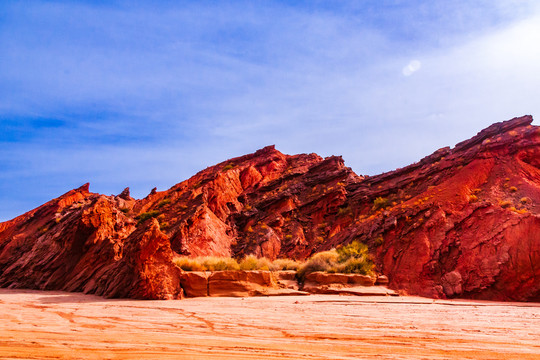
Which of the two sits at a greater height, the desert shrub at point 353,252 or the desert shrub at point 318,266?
the desert shrub at point 353,252

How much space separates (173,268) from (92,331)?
350 inches

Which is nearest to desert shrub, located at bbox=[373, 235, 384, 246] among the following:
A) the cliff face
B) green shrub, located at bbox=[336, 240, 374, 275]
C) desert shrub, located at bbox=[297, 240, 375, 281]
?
the cliff face

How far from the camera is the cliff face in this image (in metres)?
16.7

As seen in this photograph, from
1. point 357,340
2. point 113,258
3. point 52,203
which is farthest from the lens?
point 52,203

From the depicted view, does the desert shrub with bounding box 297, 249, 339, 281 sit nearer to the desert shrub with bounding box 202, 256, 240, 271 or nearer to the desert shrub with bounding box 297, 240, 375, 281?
the desert shrub with bounding box 297, 240, 375, 281

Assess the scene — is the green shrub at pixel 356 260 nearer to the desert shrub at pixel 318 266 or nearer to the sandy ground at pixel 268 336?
the desert shrub at pixel 318 266

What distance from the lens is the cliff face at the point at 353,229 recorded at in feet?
54.8

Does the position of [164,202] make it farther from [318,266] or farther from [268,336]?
[268,336]

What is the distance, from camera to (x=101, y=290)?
15914mm

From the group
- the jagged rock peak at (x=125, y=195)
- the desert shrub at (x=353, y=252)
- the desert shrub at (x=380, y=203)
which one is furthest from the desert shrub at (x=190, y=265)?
the jagged rock peak at (x=125, y=195)

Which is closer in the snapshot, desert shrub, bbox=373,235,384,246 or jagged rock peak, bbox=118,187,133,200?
desert shrub, bbox=373,235,384,246

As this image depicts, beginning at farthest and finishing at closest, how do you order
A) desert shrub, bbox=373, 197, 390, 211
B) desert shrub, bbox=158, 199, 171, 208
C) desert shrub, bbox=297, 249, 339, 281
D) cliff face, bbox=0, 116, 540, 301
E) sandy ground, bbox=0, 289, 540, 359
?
1. desert shrub, bbox=158, 199, 171, 208
2. desert shrub, bbox=373, 197, 390, 211
3. desert shrub, bbox=297, 249, 339, 281
4. cliff face, bbox=0, 116, 540, 301
5. sandy ground, bbox=0, 289, 540, 359

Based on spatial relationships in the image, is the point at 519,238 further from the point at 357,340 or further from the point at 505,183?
the point at 357,340

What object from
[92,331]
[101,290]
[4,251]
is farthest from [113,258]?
[4,251]
